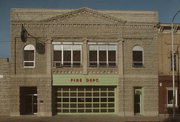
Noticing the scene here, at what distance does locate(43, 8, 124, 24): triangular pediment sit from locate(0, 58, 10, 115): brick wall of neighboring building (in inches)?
233

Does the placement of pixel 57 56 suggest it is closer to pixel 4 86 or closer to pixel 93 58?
pixel 93 58

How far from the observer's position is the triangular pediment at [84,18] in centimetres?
2431

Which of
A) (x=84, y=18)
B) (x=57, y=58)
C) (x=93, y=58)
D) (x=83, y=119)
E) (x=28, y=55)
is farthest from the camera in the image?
(x=93, y=58)

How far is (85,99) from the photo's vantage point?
24.7 meters

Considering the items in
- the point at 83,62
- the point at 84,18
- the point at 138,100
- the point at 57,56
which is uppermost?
the point at 84,18

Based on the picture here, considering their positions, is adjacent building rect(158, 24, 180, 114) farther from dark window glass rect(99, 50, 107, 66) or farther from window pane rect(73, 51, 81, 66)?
window pane rect(73, 51, 81, 66)

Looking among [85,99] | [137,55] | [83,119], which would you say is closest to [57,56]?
[85,99]

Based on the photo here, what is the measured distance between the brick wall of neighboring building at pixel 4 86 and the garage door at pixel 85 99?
15.4 ft

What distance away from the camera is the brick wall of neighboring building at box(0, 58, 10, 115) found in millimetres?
24094

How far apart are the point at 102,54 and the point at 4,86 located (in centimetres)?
1000

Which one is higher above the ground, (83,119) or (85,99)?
(85,99)

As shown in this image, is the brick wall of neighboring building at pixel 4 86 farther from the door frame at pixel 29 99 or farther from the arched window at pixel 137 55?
the arched window at pixel 137 55

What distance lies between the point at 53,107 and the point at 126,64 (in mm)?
8188

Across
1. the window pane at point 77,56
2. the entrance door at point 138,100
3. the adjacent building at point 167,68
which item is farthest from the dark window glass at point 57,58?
the adjacent building at point 167,68
